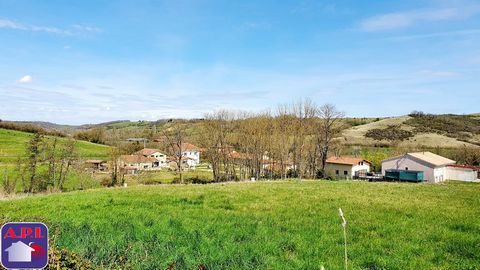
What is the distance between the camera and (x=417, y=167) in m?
51.1

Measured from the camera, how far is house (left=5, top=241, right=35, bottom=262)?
2.48 meters

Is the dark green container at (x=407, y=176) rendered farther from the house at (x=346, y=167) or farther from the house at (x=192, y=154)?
the house at (x=192, y=154)

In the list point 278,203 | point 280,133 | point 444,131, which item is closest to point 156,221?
point 278,203

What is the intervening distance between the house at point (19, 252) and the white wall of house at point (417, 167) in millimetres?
55177

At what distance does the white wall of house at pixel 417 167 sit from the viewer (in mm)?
49781

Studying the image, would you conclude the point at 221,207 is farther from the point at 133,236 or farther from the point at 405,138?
the point at 405,138

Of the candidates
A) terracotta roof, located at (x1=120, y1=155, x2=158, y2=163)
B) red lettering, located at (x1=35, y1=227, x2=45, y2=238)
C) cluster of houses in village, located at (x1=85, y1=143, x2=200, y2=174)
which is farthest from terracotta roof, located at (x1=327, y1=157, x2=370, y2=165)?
red lettering, located at (x1=35, y1=227, x2=45, y2=238)

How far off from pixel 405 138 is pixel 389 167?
51178 mm

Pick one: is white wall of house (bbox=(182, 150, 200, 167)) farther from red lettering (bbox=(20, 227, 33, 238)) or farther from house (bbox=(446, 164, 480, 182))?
red lettering (bbox=(20, 227, 33, 238))

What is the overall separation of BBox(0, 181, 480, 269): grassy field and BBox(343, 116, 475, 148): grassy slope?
79.8 metres

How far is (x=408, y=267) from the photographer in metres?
7.89

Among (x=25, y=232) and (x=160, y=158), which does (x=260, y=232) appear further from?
(x=160, y=158)

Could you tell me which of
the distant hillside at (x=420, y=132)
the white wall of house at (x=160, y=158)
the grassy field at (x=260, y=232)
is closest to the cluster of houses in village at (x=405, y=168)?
the white wall of house at (x=160, y=158)

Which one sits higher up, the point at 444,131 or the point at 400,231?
the point at 444,131
